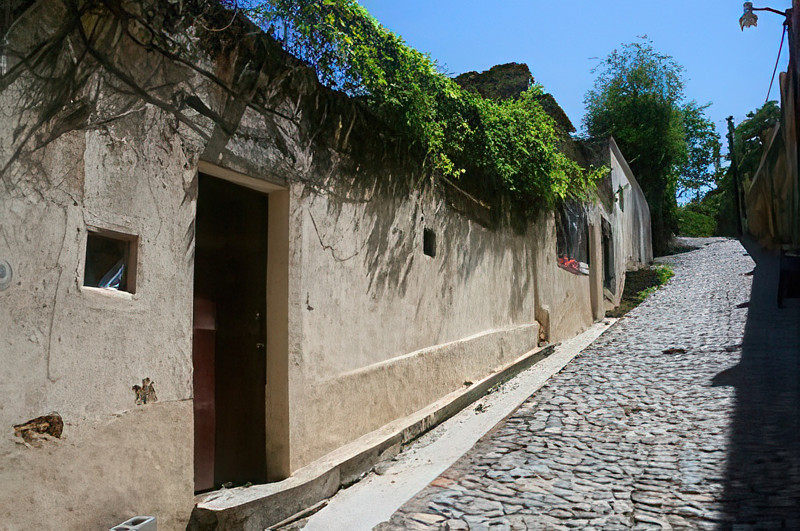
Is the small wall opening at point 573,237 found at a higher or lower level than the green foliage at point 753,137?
lower

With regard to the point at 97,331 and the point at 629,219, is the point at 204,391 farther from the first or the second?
the point at 629,219

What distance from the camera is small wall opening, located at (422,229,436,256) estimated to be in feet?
22.4

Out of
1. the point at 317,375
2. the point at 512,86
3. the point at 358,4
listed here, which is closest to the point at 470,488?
the point at 317,375

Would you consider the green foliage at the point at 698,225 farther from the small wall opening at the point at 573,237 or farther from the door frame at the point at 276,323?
the door frame at the point at 276,323

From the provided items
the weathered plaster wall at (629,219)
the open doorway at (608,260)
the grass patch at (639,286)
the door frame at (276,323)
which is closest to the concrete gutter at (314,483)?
the door frame at (276,323)

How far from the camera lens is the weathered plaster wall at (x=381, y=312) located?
4734mm

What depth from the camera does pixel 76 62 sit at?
3.12m

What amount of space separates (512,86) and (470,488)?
9.65 m

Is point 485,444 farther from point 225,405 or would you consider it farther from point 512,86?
point 512,86

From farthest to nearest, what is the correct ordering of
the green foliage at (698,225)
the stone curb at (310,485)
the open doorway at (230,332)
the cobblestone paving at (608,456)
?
the green foliage at (698,225), the open doorway at (230,332), the cobblestone paving at (608,456), the stone curb at (310,485)

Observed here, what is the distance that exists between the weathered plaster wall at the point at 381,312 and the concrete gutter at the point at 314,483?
10cm

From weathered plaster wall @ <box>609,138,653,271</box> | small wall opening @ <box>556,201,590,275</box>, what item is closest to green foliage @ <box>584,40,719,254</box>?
weathered plaster wall @ <box>609,138,653,271</box>

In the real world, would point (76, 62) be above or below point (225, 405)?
above

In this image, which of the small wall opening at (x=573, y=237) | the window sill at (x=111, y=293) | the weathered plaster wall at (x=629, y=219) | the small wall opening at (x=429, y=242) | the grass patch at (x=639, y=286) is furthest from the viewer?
the weathered plaster wall at (x=629, y=219)
